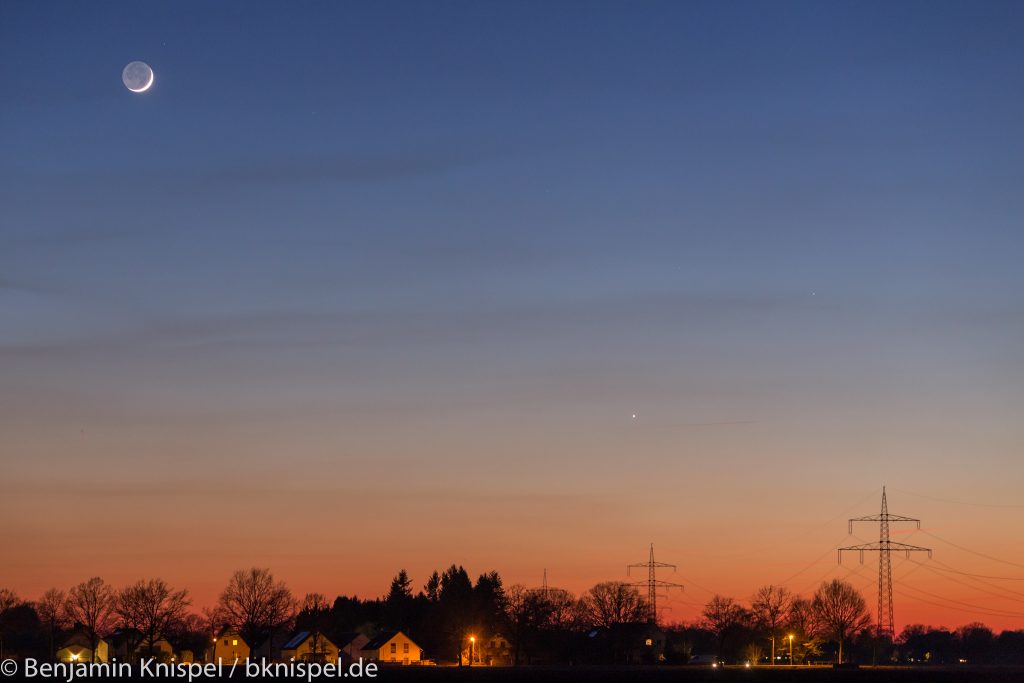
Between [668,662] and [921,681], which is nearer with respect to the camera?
[921,681]

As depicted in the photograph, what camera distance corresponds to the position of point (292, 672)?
106688 mm

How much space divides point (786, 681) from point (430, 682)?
101 feet

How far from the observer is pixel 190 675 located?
9531 centimetres

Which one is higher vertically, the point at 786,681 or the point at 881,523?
the point at 881,523

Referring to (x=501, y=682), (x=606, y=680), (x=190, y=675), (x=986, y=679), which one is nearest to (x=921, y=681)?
(x=986, y=679)

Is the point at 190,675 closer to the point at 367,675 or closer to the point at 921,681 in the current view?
the point at 367,675

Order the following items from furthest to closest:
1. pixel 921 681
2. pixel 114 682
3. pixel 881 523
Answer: pixel 881 523, pixel 921 681, pixel 114 682

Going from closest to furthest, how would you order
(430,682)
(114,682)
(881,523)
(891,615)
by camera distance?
(114,682)
(430,682)
(891,615)
(881,523)

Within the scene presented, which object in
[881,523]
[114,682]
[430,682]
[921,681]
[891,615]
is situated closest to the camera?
[114,682]

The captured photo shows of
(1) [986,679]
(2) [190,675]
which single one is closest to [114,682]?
(2) [190,675]

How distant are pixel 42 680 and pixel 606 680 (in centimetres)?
4516

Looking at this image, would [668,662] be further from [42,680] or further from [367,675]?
[42,680]

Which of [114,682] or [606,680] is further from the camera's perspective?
[606,680]

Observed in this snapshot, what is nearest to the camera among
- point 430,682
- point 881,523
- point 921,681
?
point 430,682
